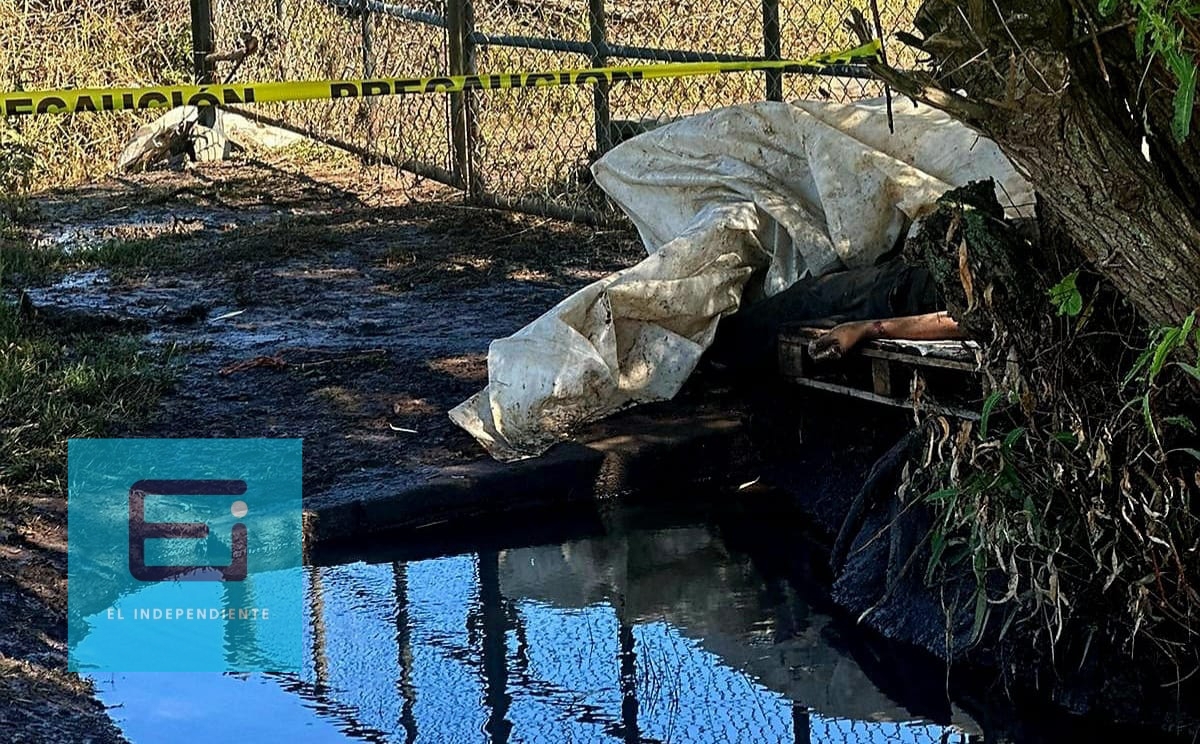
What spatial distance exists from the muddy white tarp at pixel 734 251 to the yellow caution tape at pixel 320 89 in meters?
1.24

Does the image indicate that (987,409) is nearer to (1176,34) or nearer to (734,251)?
(1176,34)

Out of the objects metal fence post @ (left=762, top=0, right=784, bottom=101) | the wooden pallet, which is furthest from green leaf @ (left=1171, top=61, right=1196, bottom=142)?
metal fence post @ (left=762, top=0, right=784, bottom=101)

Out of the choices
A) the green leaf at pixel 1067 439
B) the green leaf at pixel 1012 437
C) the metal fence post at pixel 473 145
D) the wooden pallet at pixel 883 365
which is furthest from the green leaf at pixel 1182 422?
the metal fence post at pixel 473 145

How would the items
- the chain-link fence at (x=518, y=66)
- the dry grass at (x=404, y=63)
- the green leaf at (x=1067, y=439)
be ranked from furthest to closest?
the dry grass at (x=404, y=63), the chain-link fence at (x=518, y=66), the green leaf at (x=1067, y=439)

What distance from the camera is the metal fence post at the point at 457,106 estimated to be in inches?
371

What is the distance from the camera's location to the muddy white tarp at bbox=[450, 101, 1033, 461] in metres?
5.59

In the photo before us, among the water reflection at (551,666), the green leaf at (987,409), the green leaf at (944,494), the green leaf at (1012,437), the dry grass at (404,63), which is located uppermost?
the dry grass at (404,63)

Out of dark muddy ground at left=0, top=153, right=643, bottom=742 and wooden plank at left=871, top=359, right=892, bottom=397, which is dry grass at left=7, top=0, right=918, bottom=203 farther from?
wooden plank at left=871, top=359, right=892, bottom=397

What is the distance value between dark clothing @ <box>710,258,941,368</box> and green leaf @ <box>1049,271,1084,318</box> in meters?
1.79

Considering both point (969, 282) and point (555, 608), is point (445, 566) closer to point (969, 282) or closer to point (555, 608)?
point (555, 608)

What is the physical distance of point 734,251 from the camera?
600 cm

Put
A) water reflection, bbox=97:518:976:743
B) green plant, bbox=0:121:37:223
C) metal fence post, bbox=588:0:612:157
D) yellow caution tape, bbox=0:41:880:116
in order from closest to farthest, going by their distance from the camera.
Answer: water reflection, bbox=97:518:976:743, yellow caution tape, bbox=0:41:880:116, metal fence post, bbox=588:0:612:157, green plant, bbox=0:121:37:223

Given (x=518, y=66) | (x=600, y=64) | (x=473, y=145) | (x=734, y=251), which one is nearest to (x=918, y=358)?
(x=734, y=251)

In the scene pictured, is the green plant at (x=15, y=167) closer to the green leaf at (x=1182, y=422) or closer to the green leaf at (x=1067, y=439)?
the green leaf at (x=1067, y=439)
